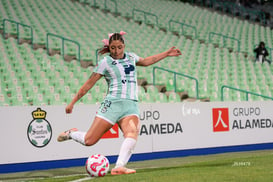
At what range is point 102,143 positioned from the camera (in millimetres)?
10406

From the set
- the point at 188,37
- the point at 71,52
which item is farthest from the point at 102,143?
the point at 188,37

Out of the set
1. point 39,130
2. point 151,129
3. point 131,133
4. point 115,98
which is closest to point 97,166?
point 131,133

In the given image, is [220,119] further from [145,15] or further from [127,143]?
[145,15]

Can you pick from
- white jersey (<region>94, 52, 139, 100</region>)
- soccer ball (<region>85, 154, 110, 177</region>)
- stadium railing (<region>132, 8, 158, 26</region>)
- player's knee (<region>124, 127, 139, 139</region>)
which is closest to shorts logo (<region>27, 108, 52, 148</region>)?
soccer ball (<region>85, 154, 110, 177</region>)

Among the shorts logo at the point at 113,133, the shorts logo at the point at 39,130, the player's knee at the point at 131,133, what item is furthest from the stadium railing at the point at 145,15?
the player's knee at the point at 131,133

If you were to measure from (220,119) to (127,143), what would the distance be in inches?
246

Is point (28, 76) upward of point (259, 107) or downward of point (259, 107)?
upward

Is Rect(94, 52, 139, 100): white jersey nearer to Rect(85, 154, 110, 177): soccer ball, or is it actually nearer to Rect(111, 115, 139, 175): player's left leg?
Rect(111, 115, 139, 175): player's left leg

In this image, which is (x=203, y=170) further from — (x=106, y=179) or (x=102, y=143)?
(x=102, y=143)

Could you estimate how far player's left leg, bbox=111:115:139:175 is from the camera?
21.4ft

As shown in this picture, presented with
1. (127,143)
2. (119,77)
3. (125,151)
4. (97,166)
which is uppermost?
(119,77)

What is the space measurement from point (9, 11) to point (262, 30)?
15290mm

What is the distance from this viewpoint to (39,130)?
9.52 m

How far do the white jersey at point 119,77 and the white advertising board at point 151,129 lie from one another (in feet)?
10.2
